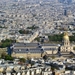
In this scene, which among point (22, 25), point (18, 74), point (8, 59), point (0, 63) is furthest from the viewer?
point (22, 25)

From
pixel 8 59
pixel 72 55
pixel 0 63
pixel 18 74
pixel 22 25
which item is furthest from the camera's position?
pixel 22 25

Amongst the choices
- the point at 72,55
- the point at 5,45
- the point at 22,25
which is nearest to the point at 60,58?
the point at 72,55

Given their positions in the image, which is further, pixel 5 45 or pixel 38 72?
pixel 5 45

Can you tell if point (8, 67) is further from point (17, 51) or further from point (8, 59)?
point (17, 51)

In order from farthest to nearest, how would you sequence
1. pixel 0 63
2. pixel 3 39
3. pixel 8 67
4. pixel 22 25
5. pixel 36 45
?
pixel 22 25, pixel 3 39, pixel 36 45, pixel 0 63, pixel 8 67

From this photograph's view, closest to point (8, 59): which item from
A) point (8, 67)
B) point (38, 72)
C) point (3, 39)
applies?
point (8, 67)

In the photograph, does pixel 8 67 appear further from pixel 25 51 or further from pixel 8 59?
pixel 25 51

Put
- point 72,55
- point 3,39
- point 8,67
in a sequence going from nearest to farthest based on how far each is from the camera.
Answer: point 8,67 → point 72,55 → point 3,39

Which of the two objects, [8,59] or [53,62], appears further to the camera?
[8,59]
